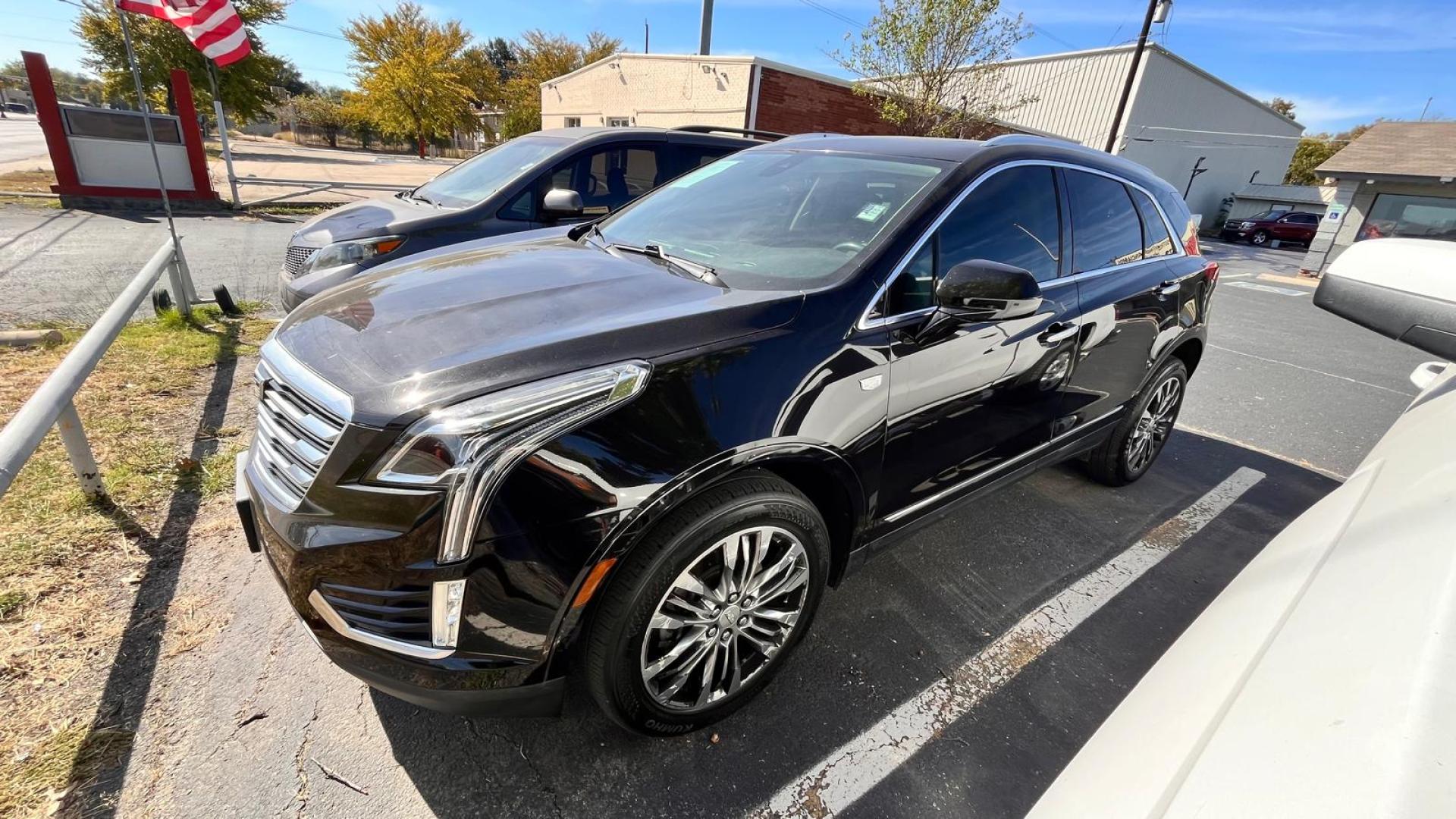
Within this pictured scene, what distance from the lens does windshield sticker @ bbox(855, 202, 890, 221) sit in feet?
7.68

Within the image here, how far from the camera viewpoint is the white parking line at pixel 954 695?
1898 mm

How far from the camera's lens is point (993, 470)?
276 centimetres

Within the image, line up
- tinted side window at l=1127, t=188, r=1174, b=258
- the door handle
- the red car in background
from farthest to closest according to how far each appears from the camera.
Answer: the red car in background
tinted side window at l=1127, t=188, r=1174, b=258
the door handle

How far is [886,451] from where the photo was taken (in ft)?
→ 7.16

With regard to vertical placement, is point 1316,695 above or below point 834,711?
above

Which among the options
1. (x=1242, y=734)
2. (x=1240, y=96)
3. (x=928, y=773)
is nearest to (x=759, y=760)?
(x=928, y=773)

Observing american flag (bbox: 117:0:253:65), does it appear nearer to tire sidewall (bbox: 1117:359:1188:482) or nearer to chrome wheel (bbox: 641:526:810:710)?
chrome wheel (bbox: 641:526:810:710)

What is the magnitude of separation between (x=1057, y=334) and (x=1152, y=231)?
1.33 meters

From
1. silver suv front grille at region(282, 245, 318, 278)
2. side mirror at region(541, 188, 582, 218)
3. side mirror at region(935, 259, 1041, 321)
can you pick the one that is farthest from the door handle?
silver suv front grille at region(282, 245, 318, 278)

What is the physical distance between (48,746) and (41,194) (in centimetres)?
1587

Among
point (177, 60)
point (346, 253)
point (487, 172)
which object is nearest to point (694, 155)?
point (487, 172)

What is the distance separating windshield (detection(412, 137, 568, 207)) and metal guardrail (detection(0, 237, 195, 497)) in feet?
7.51

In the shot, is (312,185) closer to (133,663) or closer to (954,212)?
(133,663)

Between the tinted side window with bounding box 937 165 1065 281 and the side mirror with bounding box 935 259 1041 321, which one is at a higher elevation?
the tinted side window with bounding box 937 165 1065 281
